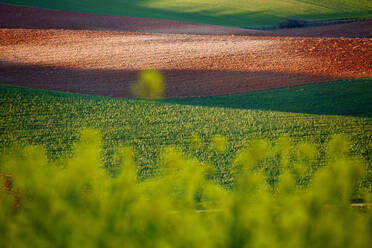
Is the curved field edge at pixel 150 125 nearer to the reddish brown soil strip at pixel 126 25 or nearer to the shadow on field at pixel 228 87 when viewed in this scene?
the shadow on field at pixel 228 87

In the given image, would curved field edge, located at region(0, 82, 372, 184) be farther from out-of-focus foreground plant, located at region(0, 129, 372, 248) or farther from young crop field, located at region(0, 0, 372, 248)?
out-of-focus foreground plant, located at region(0, 129, 372, 248)

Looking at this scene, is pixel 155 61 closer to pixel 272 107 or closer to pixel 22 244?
pixel 272 107

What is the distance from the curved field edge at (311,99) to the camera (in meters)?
8.01

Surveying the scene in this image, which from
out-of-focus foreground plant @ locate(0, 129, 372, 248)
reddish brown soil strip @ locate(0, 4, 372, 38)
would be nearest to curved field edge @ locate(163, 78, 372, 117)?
out-of-focus foreground plant @ locate(0, 129, 372, 248)

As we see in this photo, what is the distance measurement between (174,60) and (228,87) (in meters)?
3.60

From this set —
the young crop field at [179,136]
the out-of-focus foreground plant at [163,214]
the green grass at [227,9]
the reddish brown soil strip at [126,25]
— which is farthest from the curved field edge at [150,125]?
the green grass at [227,9]

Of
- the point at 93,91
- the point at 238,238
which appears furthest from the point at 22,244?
the point at 93,91

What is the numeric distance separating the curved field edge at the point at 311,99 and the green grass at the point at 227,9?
18509mm

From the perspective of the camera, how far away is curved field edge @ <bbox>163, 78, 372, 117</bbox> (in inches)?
315

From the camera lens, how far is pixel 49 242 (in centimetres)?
138

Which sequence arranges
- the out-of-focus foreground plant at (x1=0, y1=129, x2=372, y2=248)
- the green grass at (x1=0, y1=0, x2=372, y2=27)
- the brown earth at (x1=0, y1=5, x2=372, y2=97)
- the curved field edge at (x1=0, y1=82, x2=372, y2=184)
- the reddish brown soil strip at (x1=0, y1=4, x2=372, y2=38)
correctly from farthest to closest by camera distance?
the green grass at (x1=0, y1=0, x2=372, y2=27) < the reddish brown soil strip at (x1=0, y1=4, x2=372, y2=38) < the brown earth at (x1=0, y1=5, x2=372, y2=97) < the curved field edge at (x1=0, y1=82, x2=372, y2=184) < the out-of-focus foreground plant at (x1=0, y1=129, x2=372, y2=248)

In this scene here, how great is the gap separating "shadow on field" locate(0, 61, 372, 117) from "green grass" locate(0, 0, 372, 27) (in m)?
17.0

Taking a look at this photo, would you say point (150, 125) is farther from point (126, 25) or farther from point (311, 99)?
point (126, 25)

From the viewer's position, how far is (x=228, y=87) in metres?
10.3
